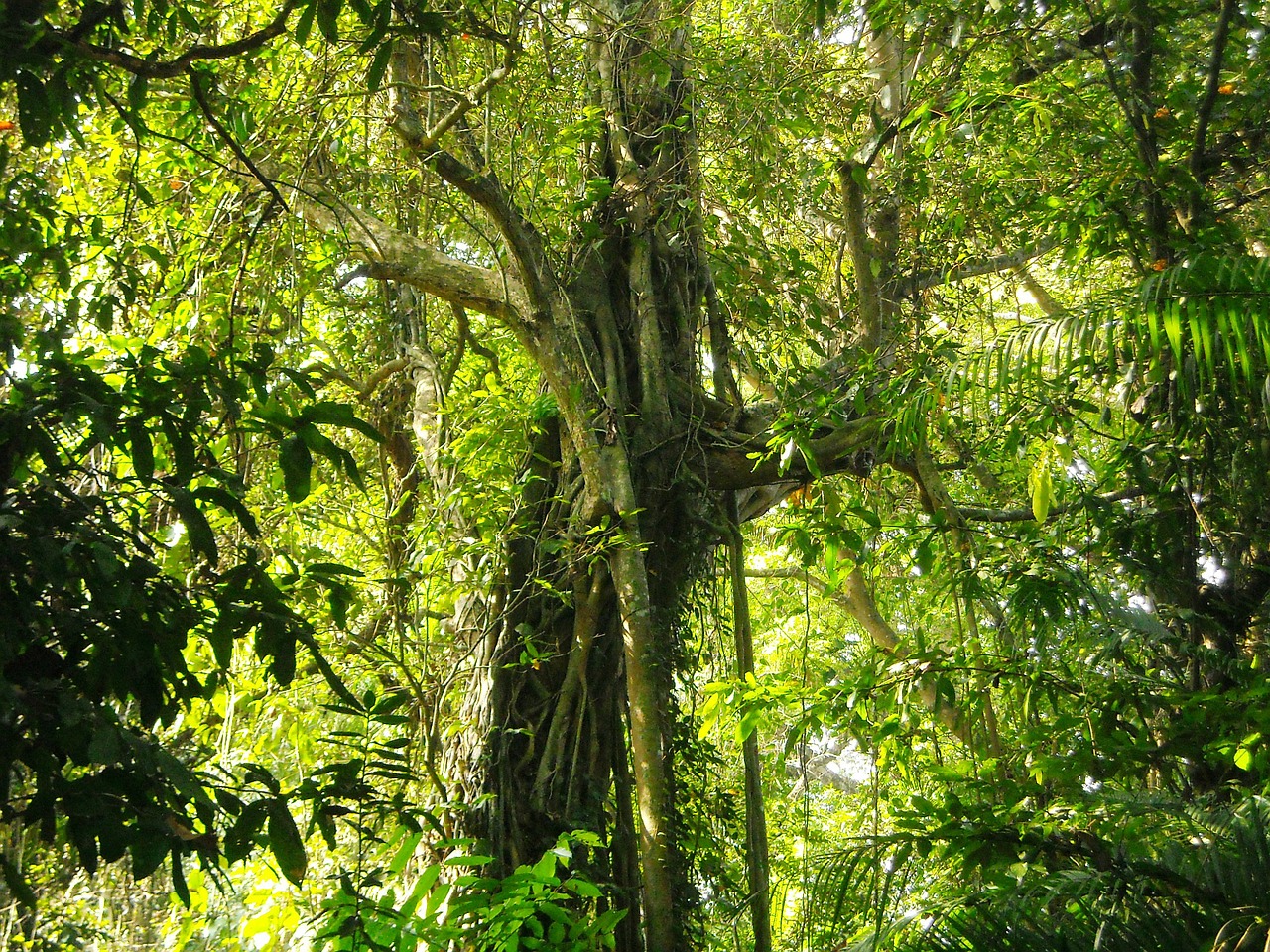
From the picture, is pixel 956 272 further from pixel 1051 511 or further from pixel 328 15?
pixel 328 15

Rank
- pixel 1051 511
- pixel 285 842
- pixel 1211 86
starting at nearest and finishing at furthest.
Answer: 1. pixel 285 842
2. pixel 1211 86
3. pixel 1051 511

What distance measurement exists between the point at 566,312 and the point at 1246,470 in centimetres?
197

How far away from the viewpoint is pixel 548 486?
143 inches

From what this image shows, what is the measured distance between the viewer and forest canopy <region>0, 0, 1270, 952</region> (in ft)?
5.13

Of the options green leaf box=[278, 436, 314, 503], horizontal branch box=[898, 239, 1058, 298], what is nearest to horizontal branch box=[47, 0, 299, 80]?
green leaf box=[278, 436, 314, 503]

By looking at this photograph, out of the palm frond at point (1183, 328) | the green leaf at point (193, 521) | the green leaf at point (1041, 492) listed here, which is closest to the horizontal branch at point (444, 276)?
the palm frond at point (1183, 328)

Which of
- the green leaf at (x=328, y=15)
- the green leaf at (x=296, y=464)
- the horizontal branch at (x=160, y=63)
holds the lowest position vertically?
the green leaf at (x=296, y=464)

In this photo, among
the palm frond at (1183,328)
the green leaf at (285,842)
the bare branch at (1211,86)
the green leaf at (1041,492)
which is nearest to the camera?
the green leaf at (285,842)

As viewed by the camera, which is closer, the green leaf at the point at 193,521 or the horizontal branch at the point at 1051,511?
the green leaf at the point at 193,521

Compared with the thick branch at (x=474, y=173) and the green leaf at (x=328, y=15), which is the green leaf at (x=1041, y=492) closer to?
the thick branch at (x=474, y=173)

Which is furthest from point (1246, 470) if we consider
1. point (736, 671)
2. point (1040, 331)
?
point (736, 671)

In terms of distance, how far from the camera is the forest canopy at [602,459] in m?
1.56

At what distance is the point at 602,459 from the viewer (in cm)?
327

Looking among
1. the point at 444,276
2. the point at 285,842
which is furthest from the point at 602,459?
the point at 285,842
